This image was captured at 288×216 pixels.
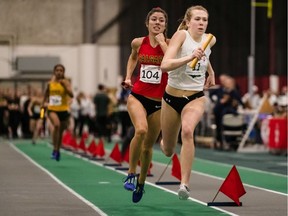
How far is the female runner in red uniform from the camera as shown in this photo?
13078 mm

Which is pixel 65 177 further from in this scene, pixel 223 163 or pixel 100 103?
pixel 100 103

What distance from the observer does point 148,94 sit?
13234mm

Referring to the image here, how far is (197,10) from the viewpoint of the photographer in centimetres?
1177

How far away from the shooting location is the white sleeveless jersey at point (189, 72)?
38.8 ft

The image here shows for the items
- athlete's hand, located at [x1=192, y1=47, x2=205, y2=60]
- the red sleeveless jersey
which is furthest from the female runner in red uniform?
athlete's hand, located at [x1=192, y1=47, x2=205, y2=60]

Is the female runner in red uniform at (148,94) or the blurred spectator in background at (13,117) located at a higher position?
the female runner in red uniform at (148,94)

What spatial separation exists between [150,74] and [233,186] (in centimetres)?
166

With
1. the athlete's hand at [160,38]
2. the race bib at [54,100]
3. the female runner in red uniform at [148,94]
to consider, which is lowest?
the race bib at [54,100]

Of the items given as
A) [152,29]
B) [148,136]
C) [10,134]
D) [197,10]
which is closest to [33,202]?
[148,136]

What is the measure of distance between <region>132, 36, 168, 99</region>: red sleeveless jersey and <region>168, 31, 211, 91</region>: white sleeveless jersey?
1111 mm

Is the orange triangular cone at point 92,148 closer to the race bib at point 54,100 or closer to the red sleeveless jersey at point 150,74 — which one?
the race bib at point 54,100

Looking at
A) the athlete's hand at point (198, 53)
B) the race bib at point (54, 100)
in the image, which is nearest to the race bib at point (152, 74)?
the athlete's hand at point (198, 53)

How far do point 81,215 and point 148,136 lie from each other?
1.80 metres

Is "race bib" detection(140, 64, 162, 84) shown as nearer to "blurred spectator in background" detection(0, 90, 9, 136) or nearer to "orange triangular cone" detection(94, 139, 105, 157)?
"orange triangular cone" detection(94, 139, 105, 157)
